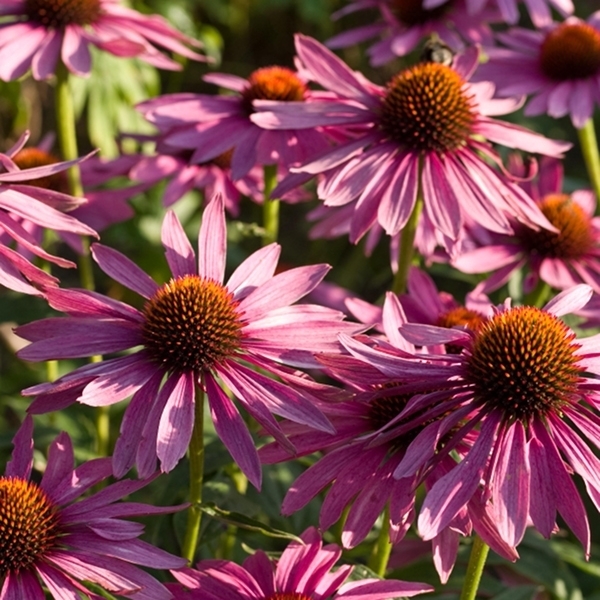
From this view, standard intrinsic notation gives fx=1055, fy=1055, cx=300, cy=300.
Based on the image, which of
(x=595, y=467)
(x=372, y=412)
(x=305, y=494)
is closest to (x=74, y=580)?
(x=305, y=494)

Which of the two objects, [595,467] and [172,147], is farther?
[172,147]

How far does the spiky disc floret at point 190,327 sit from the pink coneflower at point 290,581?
0.20 m

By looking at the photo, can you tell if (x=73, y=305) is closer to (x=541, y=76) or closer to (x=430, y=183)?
(x=430, y=183)

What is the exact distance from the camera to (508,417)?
100cm

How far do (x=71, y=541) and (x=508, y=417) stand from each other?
43 centimetres

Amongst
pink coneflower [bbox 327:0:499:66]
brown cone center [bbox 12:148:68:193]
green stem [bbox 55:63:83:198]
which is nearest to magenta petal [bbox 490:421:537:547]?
green stem [bbox 55:63:83:198]

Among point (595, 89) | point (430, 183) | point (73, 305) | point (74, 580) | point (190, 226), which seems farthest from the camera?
point (190, 226)

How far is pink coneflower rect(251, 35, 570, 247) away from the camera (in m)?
1.28

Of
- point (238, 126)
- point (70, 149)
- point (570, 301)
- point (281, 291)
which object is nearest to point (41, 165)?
point (70, 149)

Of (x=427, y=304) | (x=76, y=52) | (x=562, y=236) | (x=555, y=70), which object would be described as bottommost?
(x=427, y=304)

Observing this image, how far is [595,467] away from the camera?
96 centimetres

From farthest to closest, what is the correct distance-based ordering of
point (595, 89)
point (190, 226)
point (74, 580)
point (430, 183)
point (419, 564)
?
point (190, 226), point (595, 89), point (419, 564), point (430, 183), point (74, 580)

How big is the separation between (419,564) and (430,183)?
1.80ft

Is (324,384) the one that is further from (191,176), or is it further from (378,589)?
(191,176)
